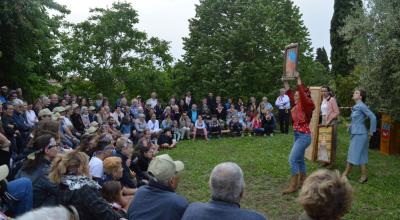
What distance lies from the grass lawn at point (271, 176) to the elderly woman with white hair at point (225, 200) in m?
3.94

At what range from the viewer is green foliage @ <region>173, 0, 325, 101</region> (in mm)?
24297

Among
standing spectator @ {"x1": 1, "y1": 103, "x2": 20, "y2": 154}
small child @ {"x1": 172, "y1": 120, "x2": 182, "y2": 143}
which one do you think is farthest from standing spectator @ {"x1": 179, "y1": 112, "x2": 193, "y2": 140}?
standing spectator @ {"x1": 1, "y1": 103, "x2": 20, "y2": 154}

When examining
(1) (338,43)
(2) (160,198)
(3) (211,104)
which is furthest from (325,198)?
(1) (338,43)

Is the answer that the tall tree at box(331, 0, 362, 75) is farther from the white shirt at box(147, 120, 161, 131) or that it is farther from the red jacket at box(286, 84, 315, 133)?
the red jacket at box(286, 84, 315, 133)

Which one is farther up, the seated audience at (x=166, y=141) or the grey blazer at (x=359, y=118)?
the grey blazer at (x=359, y=118)

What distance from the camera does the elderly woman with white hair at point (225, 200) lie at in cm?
318

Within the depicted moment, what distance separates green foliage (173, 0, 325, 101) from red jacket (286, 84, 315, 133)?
1581 cm

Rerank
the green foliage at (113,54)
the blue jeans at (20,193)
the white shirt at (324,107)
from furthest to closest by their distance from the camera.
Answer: the green foliage at (113,54) < the white shirt at (324,107) < the blue jeans at (20,193)

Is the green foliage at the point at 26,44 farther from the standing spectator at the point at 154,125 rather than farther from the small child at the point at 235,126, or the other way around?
the small child at the point at 235,126

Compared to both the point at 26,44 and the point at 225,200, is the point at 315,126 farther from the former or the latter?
the point at 26,44

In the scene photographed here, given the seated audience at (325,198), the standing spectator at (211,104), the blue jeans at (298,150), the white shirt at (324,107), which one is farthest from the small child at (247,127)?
the seated audience at (325,198)

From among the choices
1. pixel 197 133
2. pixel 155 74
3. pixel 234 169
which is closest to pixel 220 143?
pixel 197 133

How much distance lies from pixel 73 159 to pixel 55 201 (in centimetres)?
43

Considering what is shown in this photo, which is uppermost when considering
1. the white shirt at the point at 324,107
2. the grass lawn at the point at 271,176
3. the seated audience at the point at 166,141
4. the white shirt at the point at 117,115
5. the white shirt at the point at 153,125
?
the white shirt at the point at 324,107
